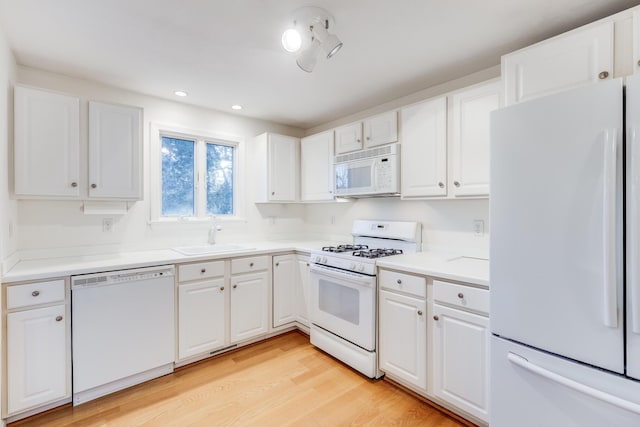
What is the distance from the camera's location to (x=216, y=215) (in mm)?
3320

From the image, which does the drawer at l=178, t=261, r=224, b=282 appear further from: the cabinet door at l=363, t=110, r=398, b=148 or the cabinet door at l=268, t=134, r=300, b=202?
the cabinet door at l=363, t=110, r=398, b=148

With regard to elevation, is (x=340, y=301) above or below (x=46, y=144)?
below

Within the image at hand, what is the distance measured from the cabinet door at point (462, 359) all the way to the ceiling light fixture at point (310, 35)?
5.71 feet

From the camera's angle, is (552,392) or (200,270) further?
(200,270)

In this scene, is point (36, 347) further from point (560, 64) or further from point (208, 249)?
point (560, 64)

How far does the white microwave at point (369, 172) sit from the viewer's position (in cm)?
257

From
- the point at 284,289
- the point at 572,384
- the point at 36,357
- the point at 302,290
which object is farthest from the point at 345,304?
the point at 36,357

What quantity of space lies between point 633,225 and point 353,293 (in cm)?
173

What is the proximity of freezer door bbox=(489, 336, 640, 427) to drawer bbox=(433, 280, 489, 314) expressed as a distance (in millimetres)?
282

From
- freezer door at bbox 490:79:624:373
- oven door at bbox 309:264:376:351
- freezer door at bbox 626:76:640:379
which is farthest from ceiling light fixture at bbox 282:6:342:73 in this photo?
oven door at bbox 309:264:376:351

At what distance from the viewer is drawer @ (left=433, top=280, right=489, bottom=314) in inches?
66.3

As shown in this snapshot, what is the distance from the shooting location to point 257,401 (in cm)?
205

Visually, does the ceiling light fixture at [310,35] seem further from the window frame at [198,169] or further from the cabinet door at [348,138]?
the window frame at [198,169]

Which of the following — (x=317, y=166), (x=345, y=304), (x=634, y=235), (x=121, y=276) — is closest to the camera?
(x=634, y=235)
